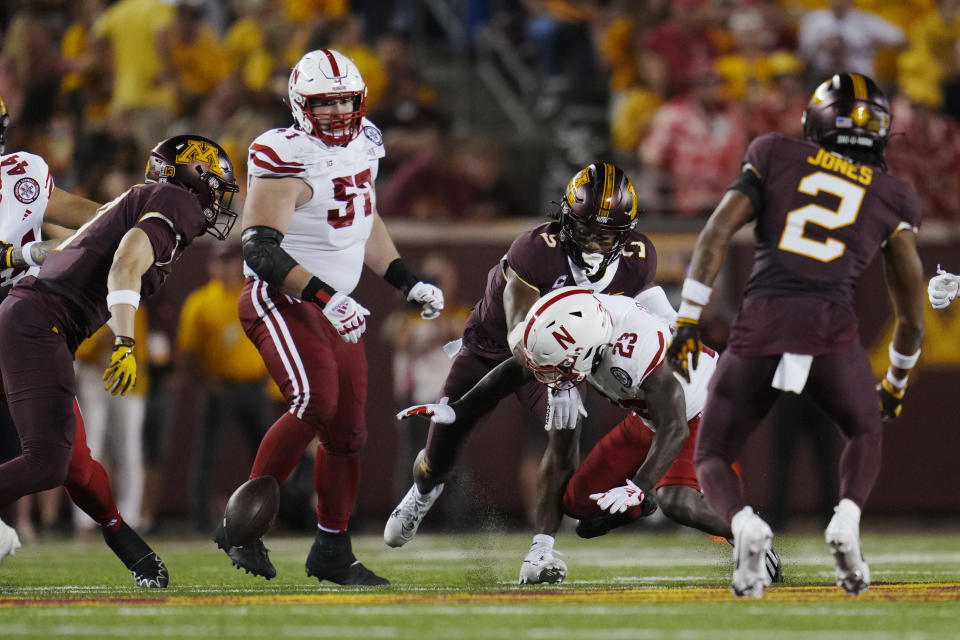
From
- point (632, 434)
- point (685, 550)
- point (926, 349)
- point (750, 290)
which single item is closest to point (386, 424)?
point (685, 550)

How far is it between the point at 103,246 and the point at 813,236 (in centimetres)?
279

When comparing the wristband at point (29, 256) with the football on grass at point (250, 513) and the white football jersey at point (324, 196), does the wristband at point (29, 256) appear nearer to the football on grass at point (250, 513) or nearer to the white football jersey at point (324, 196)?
the white football jersey at point (324, 196)

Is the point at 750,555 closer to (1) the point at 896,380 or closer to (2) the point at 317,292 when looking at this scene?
(1) the point at 896,380

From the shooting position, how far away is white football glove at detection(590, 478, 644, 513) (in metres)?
5.57

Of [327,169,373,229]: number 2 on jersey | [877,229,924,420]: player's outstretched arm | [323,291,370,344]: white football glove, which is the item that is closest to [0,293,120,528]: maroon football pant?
[323,291,370,344]: white football glove

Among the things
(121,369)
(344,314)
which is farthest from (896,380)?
(121,369)

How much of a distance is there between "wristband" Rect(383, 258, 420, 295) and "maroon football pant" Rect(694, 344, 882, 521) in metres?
1.88

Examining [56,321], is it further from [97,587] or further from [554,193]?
[554,193]

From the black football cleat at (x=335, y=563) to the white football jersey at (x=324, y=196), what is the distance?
3.62ft

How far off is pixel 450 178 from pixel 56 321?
578 centimetres

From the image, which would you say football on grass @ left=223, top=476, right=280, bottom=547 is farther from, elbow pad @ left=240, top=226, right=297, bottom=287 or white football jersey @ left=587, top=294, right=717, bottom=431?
white football jersey @ left=587, top=294, right=717, bottom=431

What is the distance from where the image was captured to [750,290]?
211 inches

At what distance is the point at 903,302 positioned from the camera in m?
5.41

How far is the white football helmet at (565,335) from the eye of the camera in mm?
5871
